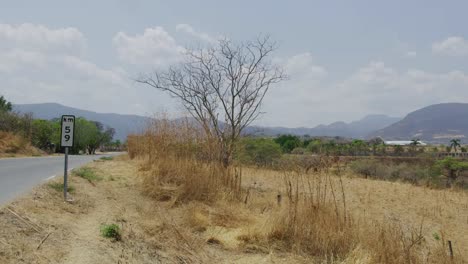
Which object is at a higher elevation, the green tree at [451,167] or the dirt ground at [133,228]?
the dirt ground at [133,228]

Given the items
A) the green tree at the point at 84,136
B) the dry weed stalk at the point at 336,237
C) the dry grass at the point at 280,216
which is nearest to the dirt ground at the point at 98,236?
the dry grass at the point at 280,216

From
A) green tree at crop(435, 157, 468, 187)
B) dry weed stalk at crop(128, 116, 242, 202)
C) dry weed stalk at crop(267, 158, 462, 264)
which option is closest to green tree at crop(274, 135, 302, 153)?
dry weed stalk at crop(128, 116, 242, 202)

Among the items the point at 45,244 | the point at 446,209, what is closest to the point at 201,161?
the point at 45,244

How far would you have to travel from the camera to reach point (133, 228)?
297 inches

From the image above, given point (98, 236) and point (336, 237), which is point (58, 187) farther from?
point (336, 237)

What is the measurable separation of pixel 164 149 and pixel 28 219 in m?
6.95

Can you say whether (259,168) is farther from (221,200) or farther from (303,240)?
(303,240)

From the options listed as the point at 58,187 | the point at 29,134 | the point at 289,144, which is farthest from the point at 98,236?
the point at 289,144

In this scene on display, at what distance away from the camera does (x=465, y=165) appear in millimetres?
54062

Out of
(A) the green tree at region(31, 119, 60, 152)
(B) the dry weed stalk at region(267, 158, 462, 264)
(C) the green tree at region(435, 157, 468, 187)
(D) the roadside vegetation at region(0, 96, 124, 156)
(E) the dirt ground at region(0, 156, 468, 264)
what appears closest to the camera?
(E) the dirt ground at region(0, 156, 468, 264)

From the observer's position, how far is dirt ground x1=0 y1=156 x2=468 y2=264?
5649 millimetres

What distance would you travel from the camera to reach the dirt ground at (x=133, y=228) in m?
5.65

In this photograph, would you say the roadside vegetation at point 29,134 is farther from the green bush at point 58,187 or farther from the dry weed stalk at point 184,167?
the green bush at point 58,187

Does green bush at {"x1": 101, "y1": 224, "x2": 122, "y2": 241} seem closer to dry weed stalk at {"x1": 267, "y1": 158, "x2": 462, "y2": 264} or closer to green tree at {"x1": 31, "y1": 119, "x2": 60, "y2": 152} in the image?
dry weed stalk at {"x1": 267, "y1": 158, "x2": 462, "y2": 264}
